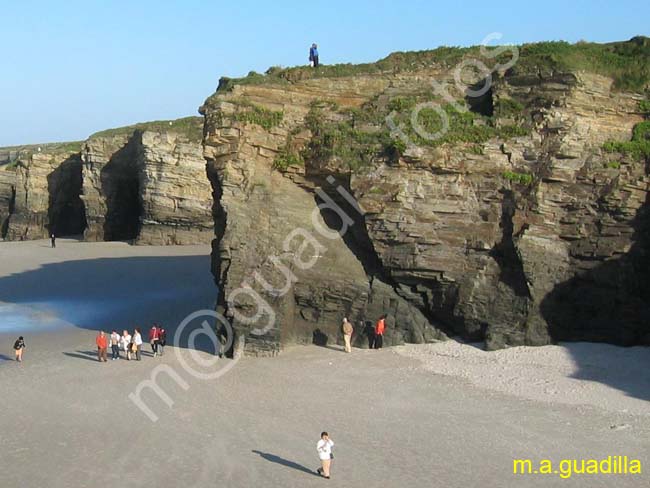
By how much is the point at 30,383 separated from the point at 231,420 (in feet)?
22.7

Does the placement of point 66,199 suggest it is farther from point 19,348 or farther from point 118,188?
point 19,348

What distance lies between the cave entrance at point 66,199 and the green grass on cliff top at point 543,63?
35.7 m

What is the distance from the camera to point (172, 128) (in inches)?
1927

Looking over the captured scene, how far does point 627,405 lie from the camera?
55.3 ft

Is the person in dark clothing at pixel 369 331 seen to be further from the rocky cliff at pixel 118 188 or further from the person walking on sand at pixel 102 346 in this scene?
the rocky cliff at pixel 118 188

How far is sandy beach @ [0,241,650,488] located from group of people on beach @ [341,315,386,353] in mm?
428

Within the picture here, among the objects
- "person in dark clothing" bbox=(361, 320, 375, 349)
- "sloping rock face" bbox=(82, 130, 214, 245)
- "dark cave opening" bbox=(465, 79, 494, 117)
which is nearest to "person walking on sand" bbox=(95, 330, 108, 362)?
"person in dark clothing" bbox=(361, 320, 375, 349)

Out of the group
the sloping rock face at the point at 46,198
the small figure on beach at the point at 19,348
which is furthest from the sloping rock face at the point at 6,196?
the small figure on beach at the point at 19,348

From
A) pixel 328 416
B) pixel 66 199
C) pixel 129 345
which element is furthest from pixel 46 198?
pixel 328 416

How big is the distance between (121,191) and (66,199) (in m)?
7.74

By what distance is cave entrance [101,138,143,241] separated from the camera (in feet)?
169

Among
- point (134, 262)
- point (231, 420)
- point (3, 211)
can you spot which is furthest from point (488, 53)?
point (3, 211)

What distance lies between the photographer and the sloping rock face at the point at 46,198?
5597 centimetres

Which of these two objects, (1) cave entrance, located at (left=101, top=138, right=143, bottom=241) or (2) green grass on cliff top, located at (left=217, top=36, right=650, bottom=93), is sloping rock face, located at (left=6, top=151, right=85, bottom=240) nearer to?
(1) cave entrance, located at (left=101, top=138, right=143, bottom=241)
